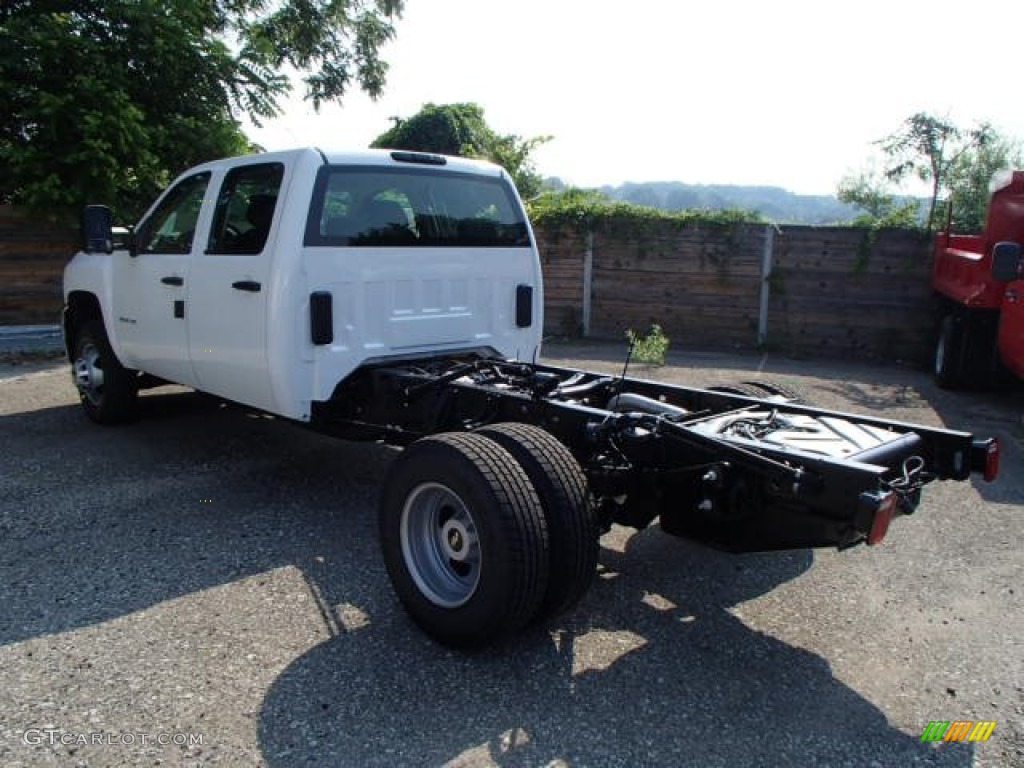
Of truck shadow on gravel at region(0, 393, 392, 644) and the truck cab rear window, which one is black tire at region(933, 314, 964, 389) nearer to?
the truck cab rear window

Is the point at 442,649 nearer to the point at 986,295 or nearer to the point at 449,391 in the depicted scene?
the point at 449,391

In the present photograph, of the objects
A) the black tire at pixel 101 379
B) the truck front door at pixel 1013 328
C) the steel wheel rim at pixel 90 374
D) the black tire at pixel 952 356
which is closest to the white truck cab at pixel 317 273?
the black tire at pixel 101 379

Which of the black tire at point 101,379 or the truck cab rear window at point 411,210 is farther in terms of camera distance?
the black tire at point 101,379

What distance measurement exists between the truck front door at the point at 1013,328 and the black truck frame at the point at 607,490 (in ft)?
16.5

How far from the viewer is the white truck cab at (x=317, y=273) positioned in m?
4.82

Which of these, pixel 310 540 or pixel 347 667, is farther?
pixel 310 540

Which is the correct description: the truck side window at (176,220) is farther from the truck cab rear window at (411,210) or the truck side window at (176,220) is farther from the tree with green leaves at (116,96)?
the tree with green leaves at (116,96)

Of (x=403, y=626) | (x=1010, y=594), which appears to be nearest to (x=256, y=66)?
(x=403, y=626)

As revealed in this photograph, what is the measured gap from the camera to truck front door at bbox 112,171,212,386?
5.71 meters

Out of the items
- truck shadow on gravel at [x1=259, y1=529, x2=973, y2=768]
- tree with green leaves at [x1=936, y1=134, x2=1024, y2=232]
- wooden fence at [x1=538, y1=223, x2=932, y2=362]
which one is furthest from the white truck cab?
tree with green leaves at [x1=936, y1=134, x2=1024, y2=232]

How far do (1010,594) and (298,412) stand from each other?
3991mm

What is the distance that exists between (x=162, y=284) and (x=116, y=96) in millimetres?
6844

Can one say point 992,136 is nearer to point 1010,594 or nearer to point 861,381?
point 861,381

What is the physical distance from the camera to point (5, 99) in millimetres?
11297
